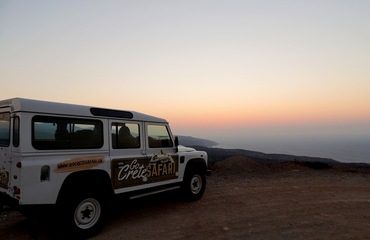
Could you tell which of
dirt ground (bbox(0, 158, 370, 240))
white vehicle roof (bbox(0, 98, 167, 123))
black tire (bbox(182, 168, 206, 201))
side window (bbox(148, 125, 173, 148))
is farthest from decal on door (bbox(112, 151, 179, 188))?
white vehicle roof (bbox(0, 98, 167, 123))

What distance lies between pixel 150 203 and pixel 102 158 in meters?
2.62

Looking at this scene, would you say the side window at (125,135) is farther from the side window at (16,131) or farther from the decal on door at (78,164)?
the side window at (16,131)

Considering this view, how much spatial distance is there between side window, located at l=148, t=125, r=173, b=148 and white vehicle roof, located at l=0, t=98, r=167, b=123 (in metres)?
0.71

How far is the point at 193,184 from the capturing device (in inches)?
310

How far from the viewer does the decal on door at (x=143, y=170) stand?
5.69 m

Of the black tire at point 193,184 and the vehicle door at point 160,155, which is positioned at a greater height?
the vehicle door at point 160,155

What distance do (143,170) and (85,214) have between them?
1580 millimetres

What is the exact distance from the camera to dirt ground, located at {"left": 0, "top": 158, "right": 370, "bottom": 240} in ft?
17.4

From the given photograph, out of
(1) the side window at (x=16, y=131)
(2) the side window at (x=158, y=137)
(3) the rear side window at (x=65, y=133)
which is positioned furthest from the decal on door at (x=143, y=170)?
(1) the side window at (x=16, y=131)

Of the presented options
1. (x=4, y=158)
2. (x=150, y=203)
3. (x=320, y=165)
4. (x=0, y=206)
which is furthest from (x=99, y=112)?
(x=320, y=165)

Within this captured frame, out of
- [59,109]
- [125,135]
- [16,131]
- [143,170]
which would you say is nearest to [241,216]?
[143,170]

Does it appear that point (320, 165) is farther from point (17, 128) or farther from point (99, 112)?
point (17, 128)

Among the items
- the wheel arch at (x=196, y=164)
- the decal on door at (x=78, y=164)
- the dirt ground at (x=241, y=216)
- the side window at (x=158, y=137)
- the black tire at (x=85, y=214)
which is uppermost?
the side window at (x=158, y=137)

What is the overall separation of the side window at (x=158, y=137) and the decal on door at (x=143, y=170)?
25 centimetres
